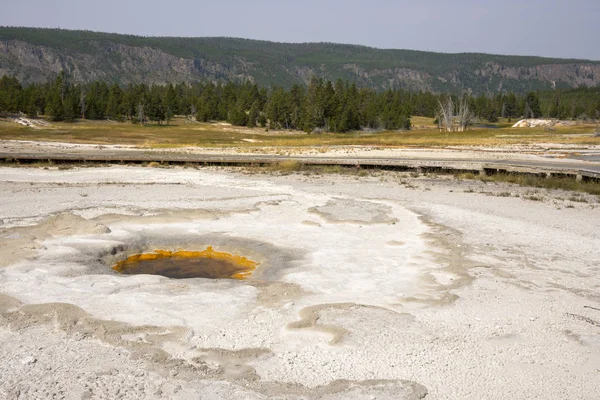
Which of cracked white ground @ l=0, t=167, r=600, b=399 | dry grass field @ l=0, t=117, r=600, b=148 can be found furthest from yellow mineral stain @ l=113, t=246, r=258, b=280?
dry grass field @ l=0, t=117, r=600, b=148

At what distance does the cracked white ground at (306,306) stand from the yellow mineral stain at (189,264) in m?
0.36

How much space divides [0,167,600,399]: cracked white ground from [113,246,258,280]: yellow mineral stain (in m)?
0.36

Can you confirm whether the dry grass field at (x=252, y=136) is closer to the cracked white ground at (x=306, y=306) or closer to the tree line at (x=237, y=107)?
the tree line at (x=237, y=107)

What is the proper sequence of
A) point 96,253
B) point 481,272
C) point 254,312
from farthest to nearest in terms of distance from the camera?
1. point 96,253
2. point 481,272
3. point 254,312

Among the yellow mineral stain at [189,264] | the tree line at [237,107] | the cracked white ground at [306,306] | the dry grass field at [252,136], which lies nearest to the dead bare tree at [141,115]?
the tree line at [237,107]

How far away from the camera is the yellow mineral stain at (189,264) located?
11352 millimetres

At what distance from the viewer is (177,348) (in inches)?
289

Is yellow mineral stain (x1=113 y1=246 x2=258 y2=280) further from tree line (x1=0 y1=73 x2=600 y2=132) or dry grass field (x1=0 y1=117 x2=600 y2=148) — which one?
tree line (x1=0 y1=73 x2=600 y2=132)

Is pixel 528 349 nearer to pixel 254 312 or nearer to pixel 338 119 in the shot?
pixel 254 312

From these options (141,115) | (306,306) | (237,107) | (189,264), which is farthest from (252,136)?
(306,306)

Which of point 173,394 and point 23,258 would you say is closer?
point 173,394

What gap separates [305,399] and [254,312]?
259 cm

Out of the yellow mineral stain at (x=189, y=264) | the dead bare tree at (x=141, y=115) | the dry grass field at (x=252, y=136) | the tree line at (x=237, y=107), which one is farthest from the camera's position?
the dead bare tree at (x=141, y=115)

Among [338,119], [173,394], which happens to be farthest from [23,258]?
[338,119]
